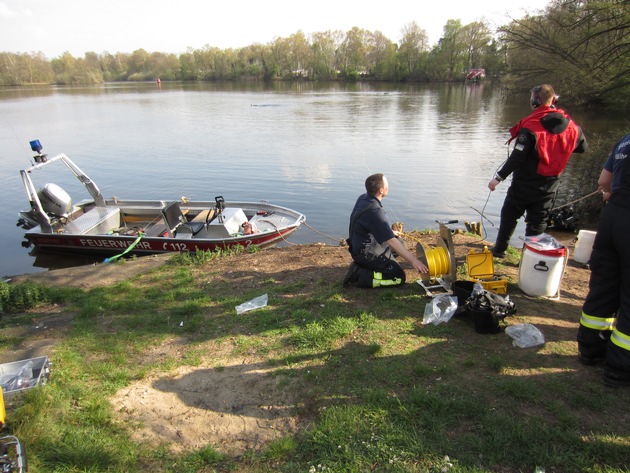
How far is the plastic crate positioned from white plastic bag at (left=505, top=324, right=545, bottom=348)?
4584 mm

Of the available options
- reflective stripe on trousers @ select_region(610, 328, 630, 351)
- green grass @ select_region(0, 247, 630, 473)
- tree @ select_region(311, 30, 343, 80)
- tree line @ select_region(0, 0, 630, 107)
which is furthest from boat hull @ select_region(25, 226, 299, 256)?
tree @ select_region(311, 30, 343, 80)

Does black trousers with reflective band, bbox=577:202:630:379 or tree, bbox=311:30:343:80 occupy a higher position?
tree, bbox=311:30:343:80

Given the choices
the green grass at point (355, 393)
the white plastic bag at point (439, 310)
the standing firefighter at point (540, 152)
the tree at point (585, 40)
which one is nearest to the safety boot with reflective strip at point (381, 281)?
the green grass at point (355, 393)

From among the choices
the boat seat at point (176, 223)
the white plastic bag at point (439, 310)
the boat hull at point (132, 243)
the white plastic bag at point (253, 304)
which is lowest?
the boat hull at point (132, 243)

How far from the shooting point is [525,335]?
4098 millimetres

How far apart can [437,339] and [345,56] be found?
377 feet

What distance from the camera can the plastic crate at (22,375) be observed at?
3.58 metres

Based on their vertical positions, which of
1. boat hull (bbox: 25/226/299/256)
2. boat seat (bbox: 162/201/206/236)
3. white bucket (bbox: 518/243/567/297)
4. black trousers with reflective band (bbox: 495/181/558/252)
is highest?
black trousers with reflective band (bbox: 495/181/558/252)

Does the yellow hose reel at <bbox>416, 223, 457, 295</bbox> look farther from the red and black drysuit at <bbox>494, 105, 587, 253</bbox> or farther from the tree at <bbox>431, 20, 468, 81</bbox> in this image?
the tree at <bbox>431, 20, 468, 81</bbox>

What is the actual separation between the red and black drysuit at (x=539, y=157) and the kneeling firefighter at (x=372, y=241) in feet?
5.97

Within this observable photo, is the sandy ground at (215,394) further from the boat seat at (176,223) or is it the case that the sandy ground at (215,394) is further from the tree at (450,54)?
the tree at (450,54)

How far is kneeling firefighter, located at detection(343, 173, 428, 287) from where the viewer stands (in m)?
5.00

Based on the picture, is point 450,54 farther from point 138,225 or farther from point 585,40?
point 138,225

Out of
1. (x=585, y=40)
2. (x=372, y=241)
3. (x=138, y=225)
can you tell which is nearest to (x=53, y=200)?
(x=138, y=225)
